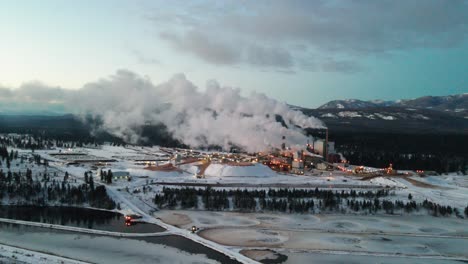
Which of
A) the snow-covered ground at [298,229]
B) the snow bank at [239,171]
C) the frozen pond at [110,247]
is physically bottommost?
the frozen pond at [110,247]

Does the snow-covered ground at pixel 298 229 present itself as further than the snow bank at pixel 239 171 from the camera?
No

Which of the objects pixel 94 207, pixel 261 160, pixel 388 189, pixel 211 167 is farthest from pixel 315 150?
pixel 94 207

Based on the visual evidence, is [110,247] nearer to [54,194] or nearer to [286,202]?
[54,194]

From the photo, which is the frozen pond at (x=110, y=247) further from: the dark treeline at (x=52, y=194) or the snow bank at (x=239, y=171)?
the snow bank at (x=239, y=171)

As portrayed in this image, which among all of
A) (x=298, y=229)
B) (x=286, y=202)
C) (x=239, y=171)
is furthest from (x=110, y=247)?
(x=239, y=171)

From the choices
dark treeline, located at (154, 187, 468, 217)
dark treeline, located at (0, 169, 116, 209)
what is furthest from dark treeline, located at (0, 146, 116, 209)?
dark treeline, located at (154, 187, 468, 217)

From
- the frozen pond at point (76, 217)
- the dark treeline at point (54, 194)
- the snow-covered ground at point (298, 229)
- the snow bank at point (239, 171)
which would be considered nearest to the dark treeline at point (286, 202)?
the snow-covered ground at point (298, 229)

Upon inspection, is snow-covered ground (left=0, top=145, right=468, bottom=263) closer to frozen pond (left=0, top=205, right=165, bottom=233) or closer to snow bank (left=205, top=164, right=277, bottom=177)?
frozen pond (left=0, top=205, right=165, bottom=233)

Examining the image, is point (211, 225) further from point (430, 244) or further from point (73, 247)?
point (430, 244)
